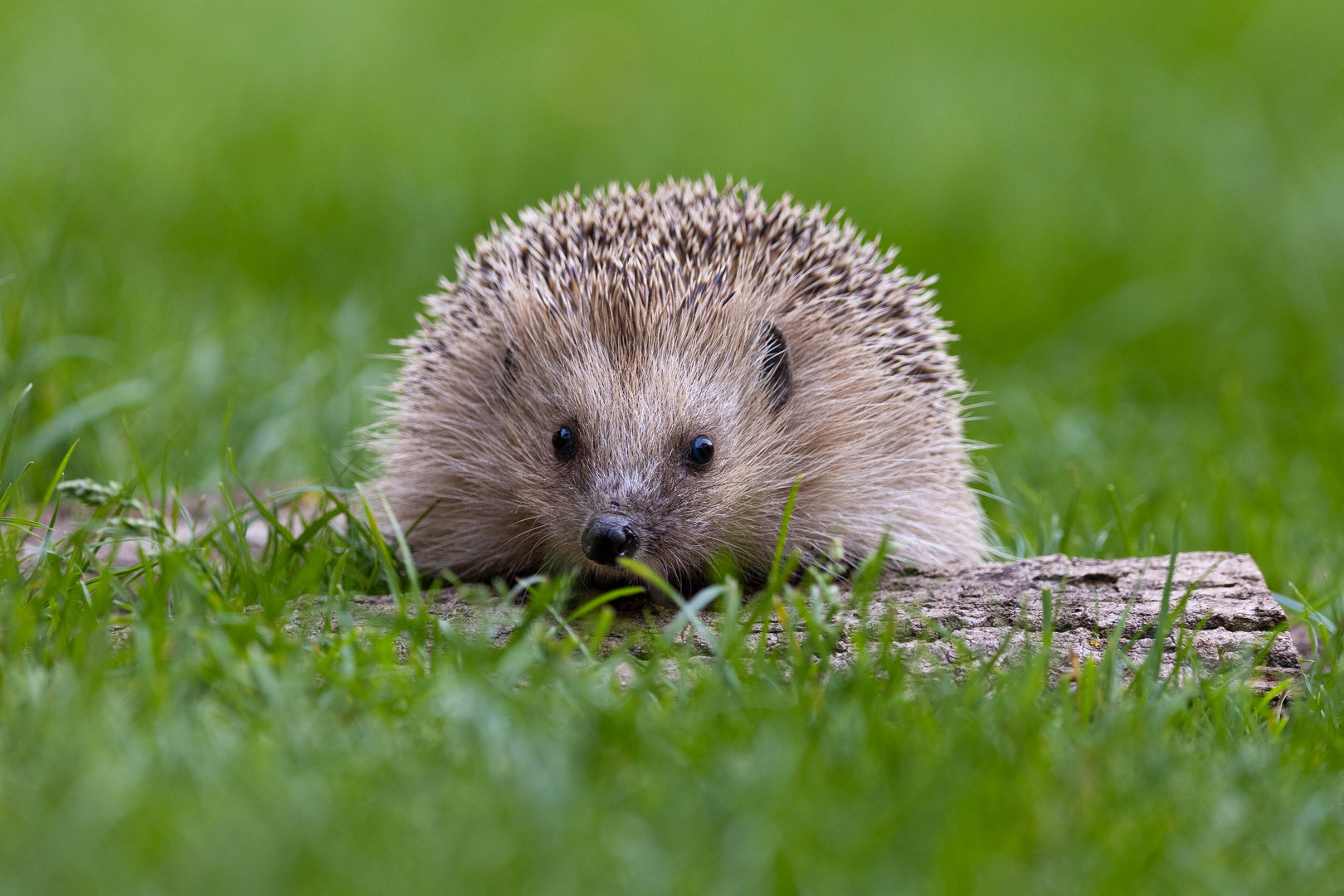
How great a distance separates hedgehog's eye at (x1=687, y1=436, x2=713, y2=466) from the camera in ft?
12.1

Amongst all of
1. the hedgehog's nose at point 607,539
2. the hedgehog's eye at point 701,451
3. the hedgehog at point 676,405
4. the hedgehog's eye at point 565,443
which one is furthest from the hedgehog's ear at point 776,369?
the hedgehog's nose at point 607,539

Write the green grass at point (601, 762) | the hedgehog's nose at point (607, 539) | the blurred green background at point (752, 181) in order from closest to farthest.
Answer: the green grass at point (601, 762), the hedgehog's nose at point (607, 539), the blurred green background at point (752, 181)

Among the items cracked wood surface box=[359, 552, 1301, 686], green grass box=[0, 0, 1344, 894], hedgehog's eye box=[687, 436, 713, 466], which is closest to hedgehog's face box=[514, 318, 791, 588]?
hedgehog's eye box=[687, 436, 713, 466]

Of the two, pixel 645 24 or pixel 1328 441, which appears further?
pixel 645 24

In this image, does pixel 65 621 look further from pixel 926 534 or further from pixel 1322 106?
pixel 1322 106

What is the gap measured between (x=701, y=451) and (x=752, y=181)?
178 inches

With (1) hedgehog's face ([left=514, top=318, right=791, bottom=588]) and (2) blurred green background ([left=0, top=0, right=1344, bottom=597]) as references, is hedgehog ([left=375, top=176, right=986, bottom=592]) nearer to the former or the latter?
(1) hedgehog's face ([left=514, top=318, right=791, bottom=588])

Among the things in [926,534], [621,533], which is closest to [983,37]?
[926,534]

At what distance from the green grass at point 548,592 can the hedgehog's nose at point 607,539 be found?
0.41 m

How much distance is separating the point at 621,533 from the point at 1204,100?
6.71m

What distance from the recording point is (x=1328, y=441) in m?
5.21

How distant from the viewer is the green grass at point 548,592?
6.97ft

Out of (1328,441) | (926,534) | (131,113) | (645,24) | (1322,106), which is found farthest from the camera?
(645,24)

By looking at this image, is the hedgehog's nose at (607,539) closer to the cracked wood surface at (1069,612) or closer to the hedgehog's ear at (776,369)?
the cracked wood surface at (1069,612)
